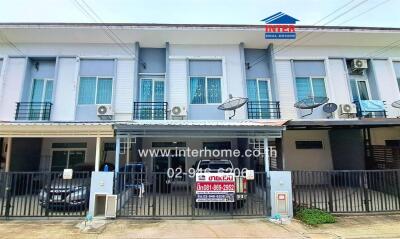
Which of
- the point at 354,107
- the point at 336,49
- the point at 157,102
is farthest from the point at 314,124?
the point at 157,102

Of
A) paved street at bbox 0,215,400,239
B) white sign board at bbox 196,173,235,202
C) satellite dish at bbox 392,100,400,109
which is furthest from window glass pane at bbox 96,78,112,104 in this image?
satellite dish at bbox 392,100,400,109

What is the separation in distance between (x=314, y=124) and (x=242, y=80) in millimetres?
4046

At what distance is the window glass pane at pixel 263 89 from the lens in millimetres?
12573

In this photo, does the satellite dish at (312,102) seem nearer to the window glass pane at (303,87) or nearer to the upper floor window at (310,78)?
the window glass pane at (303,87)

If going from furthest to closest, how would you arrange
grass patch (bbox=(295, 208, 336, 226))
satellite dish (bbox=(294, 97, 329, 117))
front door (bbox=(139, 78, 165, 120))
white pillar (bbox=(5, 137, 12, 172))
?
front door (bbox=(139, 78, 165, 120))
satellite dish (bbox=(294, 97, 329, 117))
white pillar (bbox=(5, 137, 12, 172))
grass patch (bbox=(295, 208, 336, 226))

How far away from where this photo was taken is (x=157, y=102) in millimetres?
11570

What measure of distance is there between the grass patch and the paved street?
0.22 meters

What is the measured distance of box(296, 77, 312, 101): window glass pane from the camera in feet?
41.3

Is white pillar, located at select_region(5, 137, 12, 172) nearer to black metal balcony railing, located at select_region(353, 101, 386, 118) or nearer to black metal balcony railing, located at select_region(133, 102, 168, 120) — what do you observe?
black metal balcony railing, located at select_region(133, 102, 168, 120)

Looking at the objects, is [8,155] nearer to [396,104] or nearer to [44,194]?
[44,194]

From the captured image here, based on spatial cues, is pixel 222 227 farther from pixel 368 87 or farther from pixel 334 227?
pixel 368 87

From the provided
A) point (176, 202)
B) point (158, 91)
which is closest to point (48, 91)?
point (158, 91)

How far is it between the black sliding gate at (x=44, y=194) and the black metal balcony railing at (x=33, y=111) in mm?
4165

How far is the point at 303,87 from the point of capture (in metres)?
12.7
